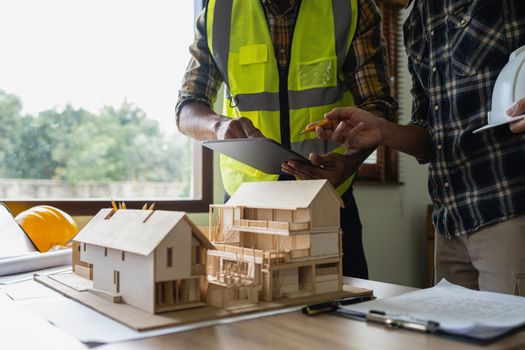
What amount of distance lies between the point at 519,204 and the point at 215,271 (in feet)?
2.29

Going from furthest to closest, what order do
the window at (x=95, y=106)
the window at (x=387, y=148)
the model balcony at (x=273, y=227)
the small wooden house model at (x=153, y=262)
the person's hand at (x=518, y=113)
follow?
the window at (x=387, y=148) → the window at (x=95, y=106) → the person's hand at (x=518, y=113) → the model balcony at (x=273, y=227) → the small wooden house model at (x=153, y=262)

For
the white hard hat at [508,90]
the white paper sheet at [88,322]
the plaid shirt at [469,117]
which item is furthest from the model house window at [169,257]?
the plaid shirt at [469,117]

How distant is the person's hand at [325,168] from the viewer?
1.19 meters

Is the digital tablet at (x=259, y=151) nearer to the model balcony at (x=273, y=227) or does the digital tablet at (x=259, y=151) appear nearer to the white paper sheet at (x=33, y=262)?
the model balcony at (x=273, y=227)

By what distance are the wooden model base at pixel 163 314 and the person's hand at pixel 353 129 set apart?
0.39 meters

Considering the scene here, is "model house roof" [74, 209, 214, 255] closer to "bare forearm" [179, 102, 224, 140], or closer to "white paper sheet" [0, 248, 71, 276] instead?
"white paper sheet" [0, 248, 71, 276]

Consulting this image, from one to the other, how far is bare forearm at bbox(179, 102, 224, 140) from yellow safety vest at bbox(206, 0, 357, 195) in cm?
10

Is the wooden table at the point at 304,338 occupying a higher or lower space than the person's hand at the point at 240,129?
lower

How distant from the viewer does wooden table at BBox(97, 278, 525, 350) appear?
25.4 inches

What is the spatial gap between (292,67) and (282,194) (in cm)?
59

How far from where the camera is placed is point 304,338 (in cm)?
68

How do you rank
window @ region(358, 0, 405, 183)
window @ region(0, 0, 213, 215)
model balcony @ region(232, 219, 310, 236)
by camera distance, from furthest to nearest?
1. window @ region(358, 0, 405, 183)
2. window @ region(0, 0, 213, 215)
3. model balcony @ region(232, 219, 310, 236)

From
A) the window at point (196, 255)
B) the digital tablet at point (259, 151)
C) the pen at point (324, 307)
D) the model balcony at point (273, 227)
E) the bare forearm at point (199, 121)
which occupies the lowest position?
the pen at point (324, 307)

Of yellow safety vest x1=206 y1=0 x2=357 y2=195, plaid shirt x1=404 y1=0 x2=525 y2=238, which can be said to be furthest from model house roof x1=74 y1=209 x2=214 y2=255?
plaid shirt x1=404 y1=0 x2=525 y2=238
